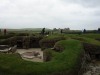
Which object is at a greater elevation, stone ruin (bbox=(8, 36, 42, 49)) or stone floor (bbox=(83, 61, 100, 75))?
stone ruin (bbox=(8, 36, 42, 49))

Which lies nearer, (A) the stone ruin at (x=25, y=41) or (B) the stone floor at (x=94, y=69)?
(B) the stone floor at (x=94, y=69)

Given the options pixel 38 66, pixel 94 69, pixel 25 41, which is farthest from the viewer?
pixel 25 41

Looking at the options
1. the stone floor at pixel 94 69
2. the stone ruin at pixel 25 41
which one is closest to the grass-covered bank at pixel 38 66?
the stone floor at pixel 94 69

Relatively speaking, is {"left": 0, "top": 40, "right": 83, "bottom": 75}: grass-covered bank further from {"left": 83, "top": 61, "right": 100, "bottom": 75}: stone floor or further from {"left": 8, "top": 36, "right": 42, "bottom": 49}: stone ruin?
{"left": 8, "top": 36, "right": 42, "bottom": 49}: stone ruin

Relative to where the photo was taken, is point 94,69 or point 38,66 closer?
point 38,66

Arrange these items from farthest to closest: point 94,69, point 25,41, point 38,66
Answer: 1. point 25,41
2. point 94,69
3. point 38,66

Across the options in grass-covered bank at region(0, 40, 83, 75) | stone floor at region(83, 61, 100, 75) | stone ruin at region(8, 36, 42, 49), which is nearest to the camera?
grass-covered bank at region(0, 40, 83, 75)

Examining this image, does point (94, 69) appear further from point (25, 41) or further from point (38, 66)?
point (25, 41)

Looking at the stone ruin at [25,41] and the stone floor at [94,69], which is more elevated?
the stone ruin at [25,41]

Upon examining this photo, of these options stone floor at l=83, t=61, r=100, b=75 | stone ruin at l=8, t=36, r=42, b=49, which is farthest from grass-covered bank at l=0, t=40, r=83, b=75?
stone ruin at l=8, t=36, r=42, b=49

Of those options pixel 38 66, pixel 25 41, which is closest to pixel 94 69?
pixel 38 66

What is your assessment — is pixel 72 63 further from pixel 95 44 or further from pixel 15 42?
pixel 15 42

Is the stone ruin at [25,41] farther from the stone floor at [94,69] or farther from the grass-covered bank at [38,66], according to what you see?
the grass-covered bank at [38,66]

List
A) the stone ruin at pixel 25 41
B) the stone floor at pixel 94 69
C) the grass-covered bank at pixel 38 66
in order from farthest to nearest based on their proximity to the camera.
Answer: the stone ruin at pixel 25 41 < the stone floor at pixel 94 69 < the grass-covered bank at pixel 38 66
